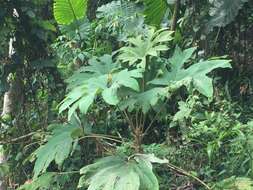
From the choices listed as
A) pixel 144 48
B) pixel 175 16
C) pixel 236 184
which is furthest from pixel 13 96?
pixel 236 184

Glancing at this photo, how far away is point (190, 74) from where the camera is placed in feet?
8.29

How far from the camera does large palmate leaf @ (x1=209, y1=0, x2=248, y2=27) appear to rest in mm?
3506

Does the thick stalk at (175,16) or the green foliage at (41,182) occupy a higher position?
the thick stalk at (175,16)

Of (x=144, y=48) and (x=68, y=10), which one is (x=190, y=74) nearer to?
(x=144, y=48)

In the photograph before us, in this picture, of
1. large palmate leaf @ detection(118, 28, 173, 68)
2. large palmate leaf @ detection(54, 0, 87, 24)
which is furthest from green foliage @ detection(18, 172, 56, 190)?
large palmate leaf @ detection(54, 0, 87, 24)

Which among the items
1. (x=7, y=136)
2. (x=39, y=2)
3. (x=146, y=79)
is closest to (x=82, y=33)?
Answer: (x=39, y=2)

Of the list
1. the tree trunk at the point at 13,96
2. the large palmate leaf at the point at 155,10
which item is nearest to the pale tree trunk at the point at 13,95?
the tree trunk at the point at 13,96

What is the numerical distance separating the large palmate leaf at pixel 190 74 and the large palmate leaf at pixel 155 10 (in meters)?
1.19

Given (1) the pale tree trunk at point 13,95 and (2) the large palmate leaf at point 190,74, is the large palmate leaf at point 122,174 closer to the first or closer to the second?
(2) the large palmate leaf at point 190,74

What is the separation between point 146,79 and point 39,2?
4.74 ft

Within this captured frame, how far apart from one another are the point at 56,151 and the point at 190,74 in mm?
838

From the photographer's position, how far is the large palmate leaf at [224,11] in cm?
351

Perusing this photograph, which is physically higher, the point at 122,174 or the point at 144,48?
the point at 144,48

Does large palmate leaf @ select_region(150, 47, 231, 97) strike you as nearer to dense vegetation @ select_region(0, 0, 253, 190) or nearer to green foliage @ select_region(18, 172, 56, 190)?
dense vegetation @ select_region(0, 0, 253, 190)
